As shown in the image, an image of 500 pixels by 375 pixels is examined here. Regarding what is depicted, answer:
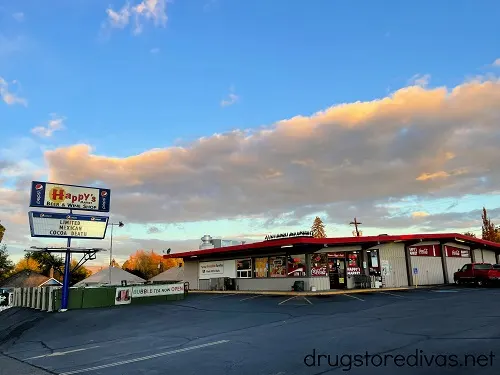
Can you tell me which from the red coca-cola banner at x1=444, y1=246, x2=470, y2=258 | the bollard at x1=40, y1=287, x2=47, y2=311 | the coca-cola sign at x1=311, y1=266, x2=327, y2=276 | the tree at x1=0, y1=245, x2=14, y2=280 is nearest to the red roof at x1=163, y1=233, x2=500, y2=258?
the red coca-cola banner at x1=444, y1=246, x2=470, y2=258

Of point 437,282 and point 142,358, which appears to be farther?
point 437,282

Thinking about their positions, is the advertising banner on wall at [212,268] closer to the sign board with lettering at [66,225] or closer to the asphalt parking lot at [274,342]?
the sign board with lettering at [66,225]

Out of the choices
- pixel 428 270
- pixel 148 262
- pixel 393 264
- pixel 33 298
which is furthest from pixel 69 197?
pixel 148 262

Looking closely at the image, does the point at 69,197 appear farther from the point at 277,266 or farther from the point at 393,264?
the point at 393,264

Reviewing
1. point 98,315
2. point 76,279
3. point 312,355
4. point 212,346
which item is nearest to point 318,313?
point 212,346

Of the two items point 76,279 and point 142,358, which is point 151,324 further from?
point 76,279

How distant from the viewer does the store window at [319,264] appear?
3003 cm

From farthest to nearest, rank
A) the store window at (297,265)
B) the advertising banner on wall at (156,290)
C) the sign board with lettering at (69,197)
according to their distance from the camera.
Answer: the store window at (297,265), the advertising banner on wall at (156,290), the sign board with lettering at (69,197)

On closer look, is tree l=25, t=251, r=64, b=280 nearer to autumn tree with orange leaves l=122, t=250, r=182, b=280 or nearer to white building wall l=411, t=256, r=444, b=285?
autumn tree with orange leaves l=122, t=250, r=182, b=280

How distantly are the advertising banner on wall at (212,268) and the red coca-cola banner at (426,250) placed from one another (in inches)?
655

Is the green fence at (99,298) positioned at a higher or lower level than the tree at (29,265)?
lower

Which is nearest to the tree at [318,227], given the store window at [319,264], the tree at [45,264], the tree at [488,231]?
the tree at [488,231]

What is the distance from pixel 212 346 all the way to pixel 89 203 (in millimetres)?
19254

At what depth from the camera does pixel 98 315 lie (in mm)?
22500
